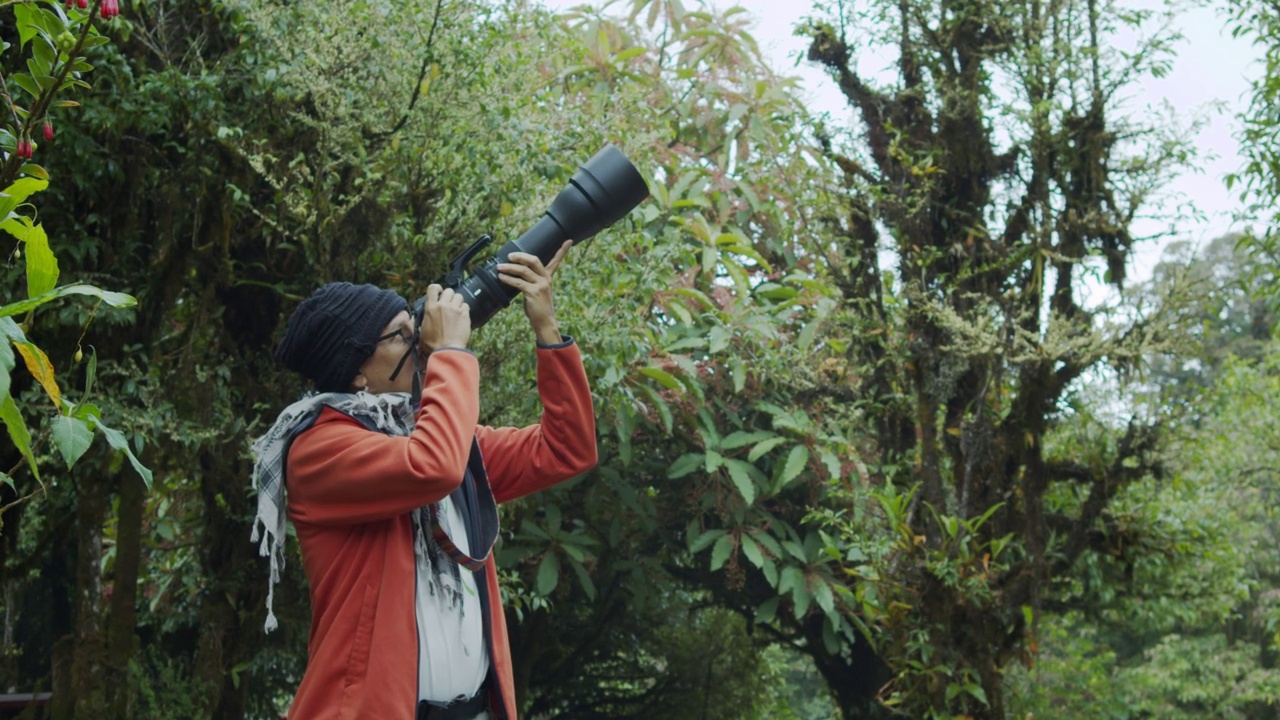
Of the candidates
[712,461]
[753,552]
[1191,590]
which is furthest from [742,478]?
[1191,590]

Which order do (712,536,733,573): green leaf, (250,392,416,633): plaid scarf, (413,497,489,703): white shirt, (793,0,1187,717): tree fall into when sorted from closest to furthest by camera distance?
(413,497,489,703): white shirt < (250,392,416,633): plaid scarf < (793,0,1187,717): tree < (712,536,733,573): green leaf

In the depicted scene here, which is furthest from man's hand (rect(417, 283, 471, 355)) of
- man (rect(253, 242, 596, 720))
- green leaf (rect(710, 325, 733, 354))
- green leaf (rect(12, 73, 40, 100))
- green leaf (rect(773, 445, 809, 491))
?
green leaf (rect(773, 445, 809, 491))

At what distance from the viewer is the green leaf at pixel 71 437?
1.57m

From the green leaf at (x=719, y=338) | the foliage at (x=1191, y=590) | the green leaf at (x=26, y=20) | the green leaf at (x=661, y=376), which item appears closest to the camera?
the green leaf at (x=26, y=20)

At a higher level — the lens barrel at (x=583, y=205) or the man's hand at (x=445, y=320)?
the lens barrel at (x=583, y=205)

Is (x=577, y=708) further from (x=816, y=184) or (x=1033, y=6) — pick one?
(x=1033, y=6)

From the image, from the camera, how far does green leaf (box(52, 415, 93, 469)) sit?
1.57 m

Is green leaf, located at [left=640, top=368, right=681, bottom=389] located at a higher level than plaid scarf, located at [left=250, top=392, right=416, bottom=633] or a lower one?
higher

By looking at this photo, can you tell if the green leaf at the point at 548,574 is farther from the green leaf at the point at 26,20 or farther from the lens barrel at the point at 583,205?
the green leaf at the point at 26,20

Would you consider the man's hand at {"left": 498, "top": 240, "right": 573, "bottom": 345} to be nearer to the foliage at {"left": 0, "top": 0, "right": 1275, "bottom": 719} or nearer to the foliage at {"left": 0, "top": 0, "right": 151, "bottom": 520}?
the foliage at {"left": 0, "top": 0, "right": 151, "bottom": 520}

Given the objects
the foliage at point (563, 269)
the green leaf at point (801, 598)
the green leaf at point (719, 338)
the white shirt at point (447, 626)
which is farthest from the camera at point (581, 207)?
the green leaf at point (801, 598)

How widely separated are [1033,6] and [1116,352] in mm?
1272

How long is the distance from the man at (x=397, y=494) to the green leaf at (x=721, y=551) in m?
3.91

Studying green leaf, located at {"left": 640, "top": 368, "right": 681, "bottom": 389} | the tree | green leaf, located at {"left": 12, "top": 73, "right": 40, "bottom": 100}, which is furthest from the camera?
green leaf, located at {"left": 640, "top": 368, "right": 681, "bottom": 389}
